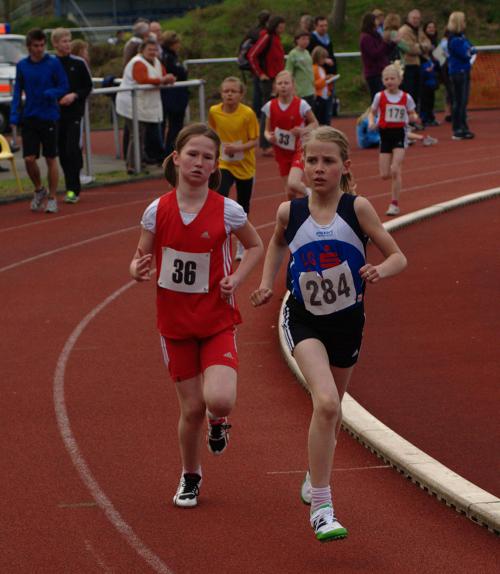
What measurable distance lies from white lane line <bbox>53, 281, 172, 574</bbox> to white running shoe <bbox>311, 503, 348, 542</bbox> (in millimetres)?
655

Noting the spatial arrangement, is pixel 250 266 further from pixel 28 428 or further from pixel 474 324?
pixel 474 324

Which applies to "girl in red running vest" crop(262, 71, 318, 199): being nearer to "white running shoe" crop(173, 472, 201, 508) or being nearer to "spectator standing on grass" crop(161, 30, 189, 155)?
"spectator standing on grass" crop(161, 30, 189, 155)

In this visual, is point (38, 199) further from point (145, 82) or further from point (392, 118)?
point (392, 118)

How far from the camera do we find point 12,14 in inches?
2094

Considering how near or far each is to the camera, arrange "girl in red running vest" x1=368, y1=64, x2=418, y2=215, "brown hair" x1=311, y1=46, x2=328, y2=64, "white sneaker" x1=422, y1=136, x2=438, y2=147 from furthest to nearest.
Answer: "white sneaker" x1=422, y1=136, x2=438, y2=147, "brown hair" x1=311, y1=46, x2=328, y2=64, "girl in red running vest" x1=368, y1=64, x2=418, y2=215

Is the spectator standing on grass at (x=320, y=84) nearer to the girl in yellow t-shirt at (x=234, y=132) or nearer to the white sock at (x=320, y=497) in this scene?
the girl in yellow t-shirt at (x=234, y=132)

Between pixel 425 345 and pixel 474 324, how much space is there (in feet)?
2.53

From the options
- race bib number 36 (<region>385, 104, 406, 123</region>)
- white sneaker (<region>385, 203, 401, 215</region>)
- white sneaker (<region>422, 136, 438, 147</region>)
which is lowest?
white sneaker (<region>422, 136, 438, 147</region>)

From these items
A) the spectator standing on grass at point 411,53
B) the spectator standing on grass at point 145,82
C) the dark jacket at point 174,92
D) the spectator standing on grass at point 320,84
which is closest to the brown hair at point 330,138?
the spectator standing on grass at point 145,82

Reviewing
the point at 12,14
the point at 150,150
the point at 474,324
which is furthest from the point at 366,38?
the point at 12,14

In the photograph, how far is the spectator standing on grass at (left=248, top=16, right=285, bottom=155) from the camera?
2281cm

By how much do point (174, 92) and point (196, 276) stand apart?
50.2 ft

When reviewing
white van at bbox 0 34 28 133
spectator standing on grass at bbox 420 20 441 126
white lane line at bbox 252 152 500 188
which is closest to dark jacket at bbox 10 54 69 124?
white lane line at bbox 252 152 500 188

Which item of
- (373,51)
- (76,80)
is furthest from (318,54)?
(76,80)
